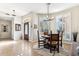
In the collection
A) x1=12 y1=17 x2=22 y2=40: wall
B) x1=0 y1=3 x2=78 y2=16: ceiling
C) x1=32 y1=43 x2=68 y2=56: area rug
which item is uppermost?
x1=0 y1=3 x2=78 y2=16: ceiling

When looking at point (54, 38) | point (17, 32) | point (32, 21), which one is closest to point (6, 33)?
point (17, 32)

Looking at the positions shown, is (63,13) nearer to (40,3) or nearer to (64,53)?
(40,3)

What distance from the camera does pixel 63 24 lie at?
7.43ft

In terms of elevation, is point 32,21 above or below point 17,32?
above

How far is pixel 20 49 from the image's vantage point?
88.0 inches

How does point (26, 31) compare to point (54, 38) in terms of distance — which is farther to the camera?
point (26, 31)

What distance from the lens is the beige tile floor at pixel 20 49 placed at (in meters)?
2.19

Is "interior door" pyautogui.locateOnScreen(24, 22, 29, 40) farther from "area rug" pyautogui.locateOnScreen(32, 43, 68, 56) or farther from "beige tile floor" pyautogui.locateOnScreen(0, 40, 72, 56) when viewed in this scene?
"area rug" pyautogui.locateOnScreen(32, 43, 68, 56)

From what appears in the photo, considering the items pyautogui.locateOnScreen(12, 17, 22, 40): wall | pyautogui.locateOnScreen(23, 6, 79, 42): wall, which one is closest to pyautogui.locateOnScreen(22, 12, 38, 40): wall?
pyautogui.locateOnScreen(23, 6, 79, 42): wall

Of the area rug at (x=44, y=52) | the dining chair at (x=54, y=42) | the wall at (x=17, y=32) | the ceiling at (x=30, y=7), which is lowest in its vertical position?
the area rug at (x=44, y=52)

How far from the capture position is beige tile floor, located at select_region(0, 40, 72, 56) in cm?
219

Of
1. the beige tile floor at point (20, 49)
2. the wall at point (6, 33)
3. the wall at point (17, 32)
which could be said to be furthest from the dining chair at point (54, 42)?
the wall at point (6, 33)

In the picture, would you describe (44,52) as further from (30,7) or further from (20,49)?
(30,7)

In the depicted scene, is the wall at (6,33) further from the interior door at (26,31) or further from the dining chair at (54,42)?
the dining chair at (54,42)
